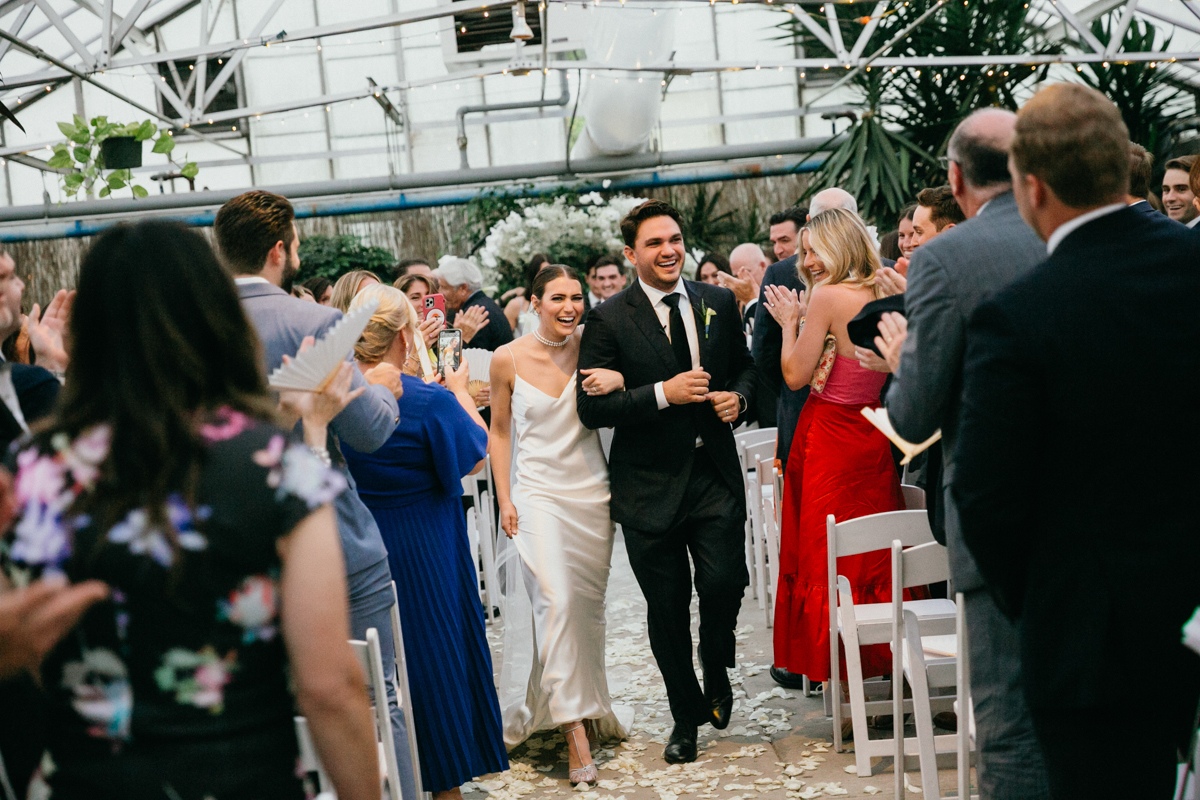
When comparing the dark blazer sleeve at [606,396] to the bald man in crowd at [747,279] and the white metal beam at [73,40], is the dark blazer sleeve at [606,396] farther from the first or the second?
the white metal beam at [73,40]

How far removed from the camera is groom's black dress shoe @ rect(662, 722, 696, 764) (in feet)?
12.5

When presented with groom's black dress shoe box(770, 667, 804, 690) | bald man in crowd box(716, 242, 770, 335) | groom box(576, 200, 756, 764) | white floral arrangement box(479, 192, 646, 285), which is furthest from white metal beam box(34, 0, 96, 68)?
groom's black dress shoe box(770, 667, 804, 690)

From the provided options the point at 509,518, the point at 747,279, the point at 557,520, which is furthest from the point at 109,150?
the point at 557,520

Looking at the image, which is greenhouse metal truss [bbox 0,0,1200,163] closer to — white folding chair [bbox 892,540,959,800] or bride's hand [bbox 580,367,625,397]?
bride's hand [bbox 580,367,625,397]

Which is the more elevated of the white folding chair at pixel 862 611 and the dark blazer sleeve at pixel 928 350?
the dark blazer sleeve at pixel 928 350

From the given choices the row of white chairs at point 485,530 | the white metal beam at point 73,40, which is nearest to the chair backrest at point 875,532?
the row of white chairs at point 485,530

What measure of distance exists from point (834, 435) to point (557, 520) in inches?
42.0

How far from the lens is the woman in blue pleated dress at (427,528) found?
3.30 metres

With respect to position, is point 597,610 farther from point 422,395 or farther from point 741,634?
point 741,634

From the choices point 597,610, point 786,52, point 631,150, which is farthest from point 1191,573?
point 786,52

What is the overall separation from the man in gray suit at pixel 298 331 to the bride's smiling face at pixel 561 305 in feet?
4.28

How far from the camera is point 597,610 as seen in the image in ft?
13.1

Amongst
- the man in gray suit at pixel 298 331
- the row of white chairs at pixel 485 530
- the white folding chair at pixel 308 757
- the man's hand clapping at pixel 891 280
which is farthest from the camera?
the row of white chairs at pixel 485 530

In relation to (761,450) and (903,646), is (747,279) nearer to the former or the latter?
(761,450)
